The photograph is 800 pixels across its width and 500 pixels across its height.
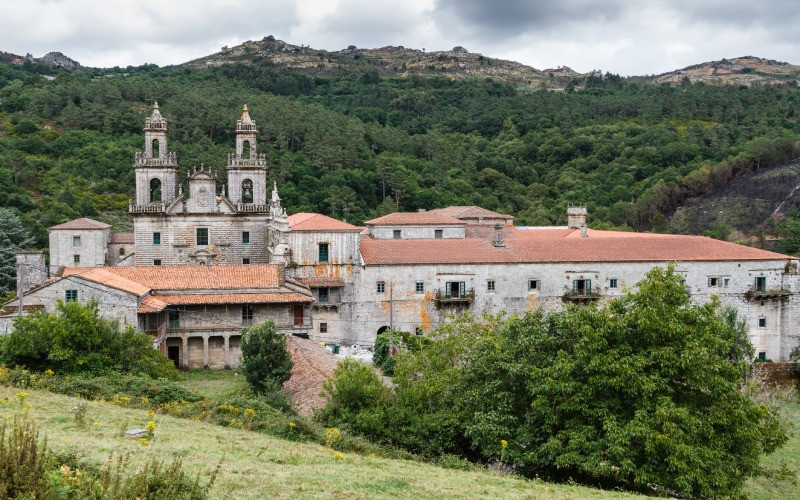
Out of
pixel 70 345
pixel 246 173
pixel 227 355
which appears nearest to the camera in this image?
pixel 70 345

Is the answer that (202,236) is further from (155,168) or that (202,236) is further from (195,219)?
(155,168)

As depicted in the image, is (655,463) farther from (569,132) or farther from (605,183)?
(569,132)

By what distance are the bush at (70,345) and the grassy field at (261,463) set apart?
17.2ft

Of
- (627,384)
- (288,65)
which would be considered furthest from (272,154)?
(288,65)

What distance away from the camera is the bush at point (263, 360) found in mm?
23484

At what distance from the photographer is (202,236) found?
41969mm

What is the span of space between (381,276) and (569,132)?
7018cm

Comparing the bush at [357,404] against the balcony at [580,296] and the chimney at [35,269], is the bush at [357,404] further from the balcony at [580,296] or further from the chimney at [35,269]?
the chimney at [35,269]

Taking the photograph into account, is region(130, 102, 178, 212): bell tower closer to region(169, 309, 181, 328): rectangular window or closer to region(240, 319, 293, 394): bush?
region(169, 309, 181, 328): rectangular window

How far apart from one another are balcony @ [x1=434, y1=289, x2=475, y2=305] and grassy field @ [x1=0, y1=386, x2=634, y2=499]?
69.2ft

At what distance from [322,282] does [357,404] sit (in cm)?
1760

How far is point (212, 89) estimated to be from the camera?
103 metres

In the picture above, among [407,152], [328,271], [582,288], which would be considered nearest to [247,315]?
[328,271]

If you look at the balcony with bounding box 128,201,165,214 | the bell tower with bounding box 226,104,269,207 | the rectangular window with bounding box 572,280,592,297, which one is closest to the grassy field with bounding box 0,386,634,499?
the rectangular window with bounding box 572,280,592,297
